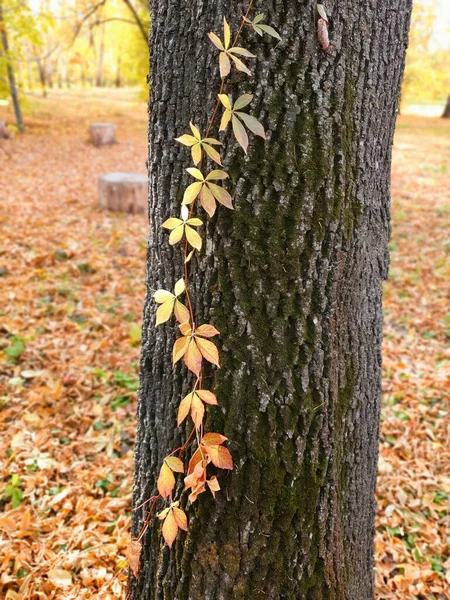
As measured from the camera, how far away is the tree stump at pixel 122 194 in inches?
302

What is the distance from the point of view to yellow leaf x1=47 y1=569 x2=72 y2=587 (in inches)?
81.0

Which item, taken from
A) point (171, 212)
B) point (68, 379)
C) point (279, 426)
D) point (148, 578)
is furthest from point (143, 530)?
point (68, 379)

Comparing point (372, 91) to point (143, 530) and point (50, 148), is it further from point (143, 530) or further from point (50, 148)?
point (50, 148)

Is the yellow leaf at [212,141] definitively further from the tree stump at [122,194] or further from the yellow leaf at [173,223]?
the tree stump at [122,194]

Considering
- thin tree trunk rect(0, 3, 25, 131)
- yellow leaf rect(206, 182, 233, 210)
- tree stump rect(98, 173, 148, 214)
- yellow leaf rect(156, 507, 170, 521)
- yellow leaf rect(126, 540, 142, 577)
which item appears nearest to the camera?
Answer: yellow leaf rect(206, 182, 233, 210)

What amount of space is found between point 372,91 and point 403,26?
→ 23cm

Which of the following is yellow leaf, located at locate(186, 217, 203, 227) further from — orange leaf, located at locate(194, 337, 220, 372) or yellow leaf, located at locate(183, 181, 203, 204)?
orange leaf, located at locate(194, 337, 220, 372)

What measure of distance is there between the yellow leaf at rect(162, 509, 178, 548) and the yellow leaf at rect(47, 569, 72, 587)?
99 cm

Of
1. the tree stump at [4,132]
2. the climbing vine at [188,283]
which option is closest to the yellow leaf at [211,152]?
the climbing vine at [188,283]

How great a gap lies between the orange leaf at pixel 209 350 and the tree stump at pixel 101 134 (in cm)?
1395

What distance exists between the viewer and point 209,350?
1.26 metres

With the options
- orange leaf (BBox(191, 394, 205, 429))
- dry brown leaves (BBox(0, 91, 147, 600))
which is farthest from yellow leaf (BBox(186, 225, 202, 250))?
dry brown leaves (BBox(0, 91, 147, 600))

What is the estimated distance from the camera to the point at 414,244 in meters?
7.47

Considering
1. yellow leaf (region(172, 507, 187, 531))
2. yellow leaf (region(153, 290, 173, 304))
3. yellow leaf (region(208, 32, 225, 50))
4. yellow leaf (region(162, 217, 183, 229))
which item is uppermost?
yellow leaf (region(208, 32, 225, 50))
